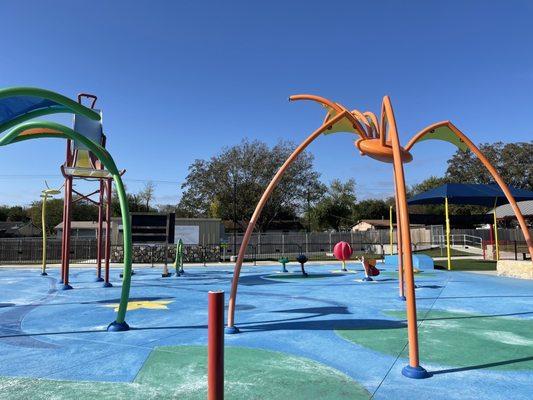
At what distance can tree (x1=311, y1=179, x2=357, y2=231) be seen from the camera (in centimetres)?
7650

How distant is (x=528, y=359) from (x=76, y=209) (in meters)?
91.5

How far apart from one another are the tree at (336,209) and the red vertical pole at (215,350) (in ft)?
224

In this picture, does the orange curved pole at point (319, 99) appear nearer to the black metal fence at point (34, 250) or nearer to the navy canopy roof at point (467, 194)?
the navy canopy roof at point (467, 194)

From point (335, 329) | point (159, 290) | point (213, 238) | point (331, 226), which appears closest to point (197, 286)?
point (159, 290)

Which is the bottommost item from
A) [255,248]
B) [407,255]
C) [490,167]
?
[255,248]

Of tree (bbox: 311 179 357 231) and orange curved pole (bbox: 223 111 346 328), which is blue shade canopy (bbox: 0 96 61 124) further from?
tree (bbox: 311 179 357 231)

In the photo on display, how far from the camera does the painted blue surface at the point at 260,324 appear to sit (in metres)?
→ 5.23

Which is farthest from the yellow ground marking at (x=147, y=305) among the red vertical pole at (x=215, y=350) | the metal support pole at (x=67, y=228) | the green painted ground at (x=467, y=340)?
the red vertical pole at (x=215, y=350)

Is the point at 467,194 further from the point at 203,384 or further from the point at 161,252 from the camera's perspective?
the point at 203,384

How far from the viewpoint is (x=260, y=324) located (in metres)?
8.46

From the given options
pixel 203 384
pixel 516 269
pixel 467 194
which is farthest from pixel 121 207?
pixel 467 194

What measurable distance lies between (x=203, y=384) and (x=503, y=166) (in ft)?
250

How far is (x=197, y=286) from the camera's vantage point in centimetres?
1553

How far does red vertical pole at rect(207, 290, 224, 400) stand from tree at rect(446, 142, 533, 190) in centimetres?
7221
